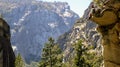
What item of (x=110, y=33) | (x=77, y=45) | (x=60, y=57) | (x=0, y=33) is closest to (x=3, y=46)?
(x=0, y=33)

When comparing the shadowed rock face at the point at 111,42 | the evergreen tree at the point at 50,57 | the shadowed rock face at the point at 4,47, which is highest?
the shadowed rock face at the point at 111,42

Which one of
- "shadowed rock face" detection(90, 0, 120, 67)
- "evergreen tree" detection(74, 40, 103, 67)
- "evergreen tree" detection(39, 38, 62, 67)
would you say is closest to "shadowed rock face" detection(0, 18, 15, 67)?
"evergreen tree" detection(74, 40, 103, 67)

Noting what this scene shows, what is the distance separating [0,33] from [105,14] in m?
36.6

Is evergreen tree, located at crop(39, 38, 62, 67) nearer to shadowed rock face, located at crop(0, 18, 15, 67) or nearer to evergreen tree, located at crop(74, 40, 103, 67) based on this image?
shadowed rock face, located at crop(0, 18, 15, 67)

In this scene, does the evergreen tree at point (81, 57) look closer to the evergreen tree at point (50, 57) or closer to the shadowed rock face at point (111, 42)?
the evergreen tree at point (50, 57)

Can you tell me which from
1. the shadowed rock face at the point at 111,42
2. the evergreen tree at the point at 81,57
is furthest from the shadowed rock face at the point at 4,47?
the shadowed rock face at the point at 111,42

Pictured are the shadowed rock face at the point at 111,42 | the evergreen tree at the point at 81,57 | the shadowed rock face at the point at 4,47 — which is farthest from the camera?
the shadowed rock face at the point at 4,47

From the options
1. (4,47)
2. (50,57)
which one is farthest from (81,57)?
(50,57)

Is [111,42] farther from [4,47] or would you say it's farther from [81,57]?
[4,47]

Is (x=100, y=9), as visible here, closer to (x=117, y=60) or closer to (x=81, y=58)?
(x=117, y=60)

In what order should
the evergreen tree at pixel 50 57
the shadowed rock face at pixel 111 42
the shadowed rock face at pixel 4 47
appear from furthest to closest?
the evergreen tree at pixel 50 57
the shadowed rock face at pixel 4 47
the shadowed rock face at pixel 111 42

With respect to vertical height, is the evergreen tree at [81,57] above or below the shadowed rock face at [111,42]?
below

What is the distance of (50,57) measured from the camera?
68.9 metres

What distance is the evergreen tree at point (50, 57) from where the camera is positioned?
67812 millimetres
